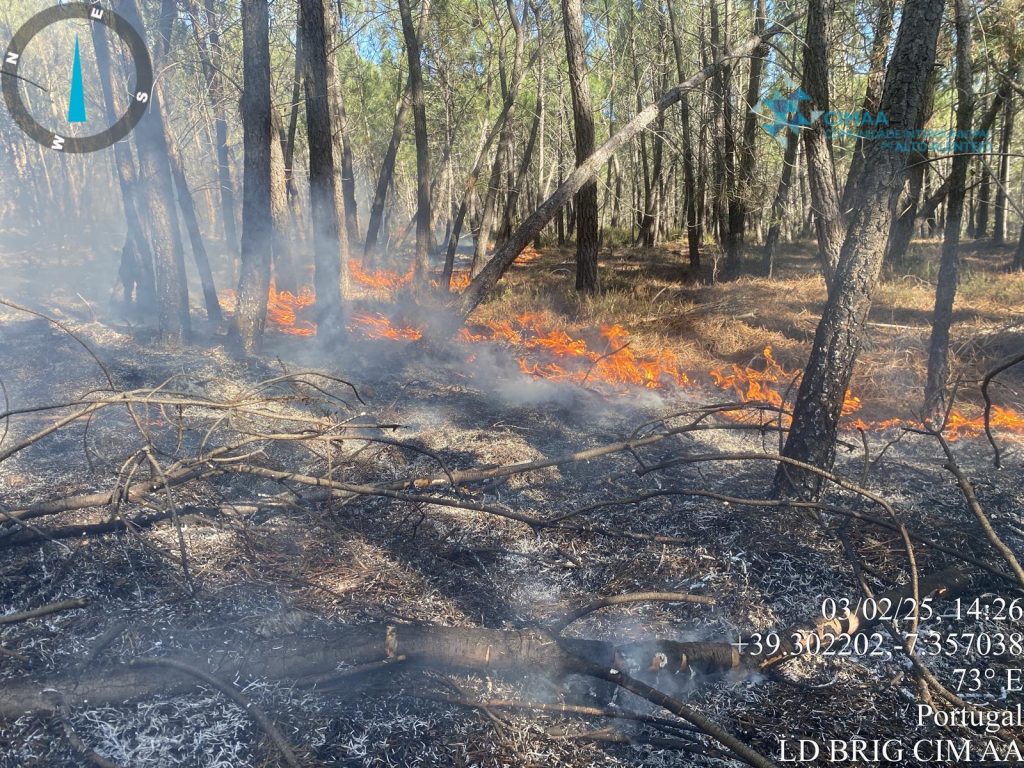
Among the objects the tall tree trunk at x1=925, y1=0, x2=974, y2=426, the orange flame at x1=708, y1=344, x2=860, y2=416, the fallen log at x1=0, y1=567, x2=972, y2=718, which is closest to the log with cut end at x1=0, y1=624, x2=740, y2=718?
the fallen log at x1=0, y1=567, x2=972, y2=718

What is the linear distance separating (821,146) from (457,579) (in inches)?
238

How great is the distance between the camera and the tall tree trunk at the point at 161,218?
30.9 ft

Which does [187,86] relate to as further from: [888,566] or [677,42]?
[888,566]

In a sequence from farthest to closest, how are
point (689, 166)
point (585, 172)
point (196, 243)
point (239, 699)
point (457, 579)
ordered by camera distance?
1. point (689, 166)
2. point (196, 243)
3. point (585, 172)
4. point (457, 579)
5. point (239, 699)

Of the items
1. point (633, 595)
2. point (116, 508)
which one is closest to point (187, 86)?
point (116, 508)

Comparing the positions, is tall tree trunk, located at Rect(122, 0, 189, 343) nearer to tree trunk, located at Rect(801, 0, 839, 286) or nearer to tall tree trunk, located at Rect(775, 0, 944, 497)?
tree trunk, located at Rect(801, 0, 839, 286)

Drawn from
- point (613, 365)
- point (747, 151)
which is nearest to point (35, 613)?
point (613, 365)

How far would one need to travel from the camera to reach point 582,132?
10703 millimetres

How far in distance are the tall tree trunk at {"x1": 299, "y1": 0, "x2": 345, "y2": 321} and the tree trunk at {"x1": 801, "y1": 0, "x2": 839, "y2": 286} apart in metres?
6.21

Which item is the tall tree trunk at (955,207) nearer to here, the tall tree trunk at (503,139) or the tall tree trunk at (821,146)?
the tall tree trunk at (821,146)

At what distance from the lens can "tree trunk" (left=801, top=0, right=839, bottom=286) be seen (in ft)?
22.4

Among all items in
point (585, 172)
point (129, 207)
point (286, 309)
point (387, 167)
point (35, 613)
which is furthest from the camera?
point (387, 167)

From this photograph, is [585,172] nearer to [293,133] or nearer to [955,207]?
[955,207]

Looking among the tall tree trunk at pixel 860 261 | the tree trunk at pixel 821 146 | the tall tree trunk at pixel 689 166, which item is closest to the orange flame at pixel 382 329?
the tree trunk at pixel 821 146
